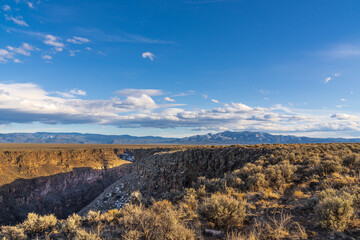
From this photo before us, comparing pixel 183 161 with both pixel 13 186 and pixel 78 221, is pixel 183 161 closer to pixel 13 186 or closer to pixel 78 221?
→ pixel 78 221

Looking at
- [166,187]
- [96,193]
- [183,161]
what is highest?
[183,161]

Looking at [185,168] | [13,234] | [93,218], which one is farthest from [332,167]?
[185,168]

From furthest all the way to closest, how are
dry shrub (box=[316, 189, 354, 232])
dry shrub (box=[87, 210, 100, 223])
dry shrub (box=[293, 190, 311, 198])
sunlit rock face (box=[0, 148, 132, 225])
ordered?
sunlit rock face (box=[0, 148, 132, 225])
dry shrub (box=[293, 190, 311, 198])
dry shrub (box=[87, 210, 100, 223])
dry shrub (box=[316, 189, 354, 232])

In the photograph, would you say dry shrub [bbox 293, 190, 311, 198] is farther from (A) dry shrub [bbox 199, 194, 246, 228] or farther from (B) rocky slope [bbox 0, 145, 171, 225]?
(B) rocky slope [bbox 0, 145, 171, 225]

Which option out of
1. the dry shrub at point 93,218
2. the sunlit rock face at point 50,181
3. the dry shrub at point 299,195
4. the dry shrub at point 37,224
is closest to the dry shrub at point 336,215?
the dry shrub at point 299,195

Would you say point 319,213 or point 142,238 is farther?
point 319,213

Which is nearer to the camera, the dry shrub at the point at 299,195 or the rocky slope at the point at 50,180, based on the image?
the dry shrub at the point at 299,195

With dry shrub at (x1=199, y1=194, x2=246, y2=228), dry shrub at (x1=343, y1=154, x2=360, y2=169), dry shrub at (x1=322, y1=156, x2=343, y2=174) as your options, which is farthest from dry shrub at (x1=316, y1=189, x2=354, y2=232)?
dry shrub at (x1=343, y1=154, x2=360, y2=169)

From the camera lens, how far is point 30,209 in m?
41.3

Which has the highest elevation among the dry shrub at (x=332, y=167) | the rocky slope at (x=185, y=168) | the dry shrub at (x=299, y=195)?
the dry shrub at (x=332, y=167)

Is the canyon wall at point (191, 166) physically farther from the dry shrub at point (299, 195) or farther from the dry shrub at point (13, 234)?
the dry shrub at point (13, 234)

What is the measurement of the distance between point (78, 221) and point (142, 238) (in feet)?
11.9

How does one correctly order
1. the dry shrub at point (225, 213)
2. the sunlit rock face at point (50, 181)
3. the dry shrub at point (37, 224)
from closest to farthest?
the dry shrub at point (225, 213), the dry shrub at point (37, 224), the sunlit rock face at point (50, 181)

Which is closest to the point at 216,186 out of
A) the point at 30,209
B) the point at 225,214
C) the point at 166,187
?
the point at 225,214
